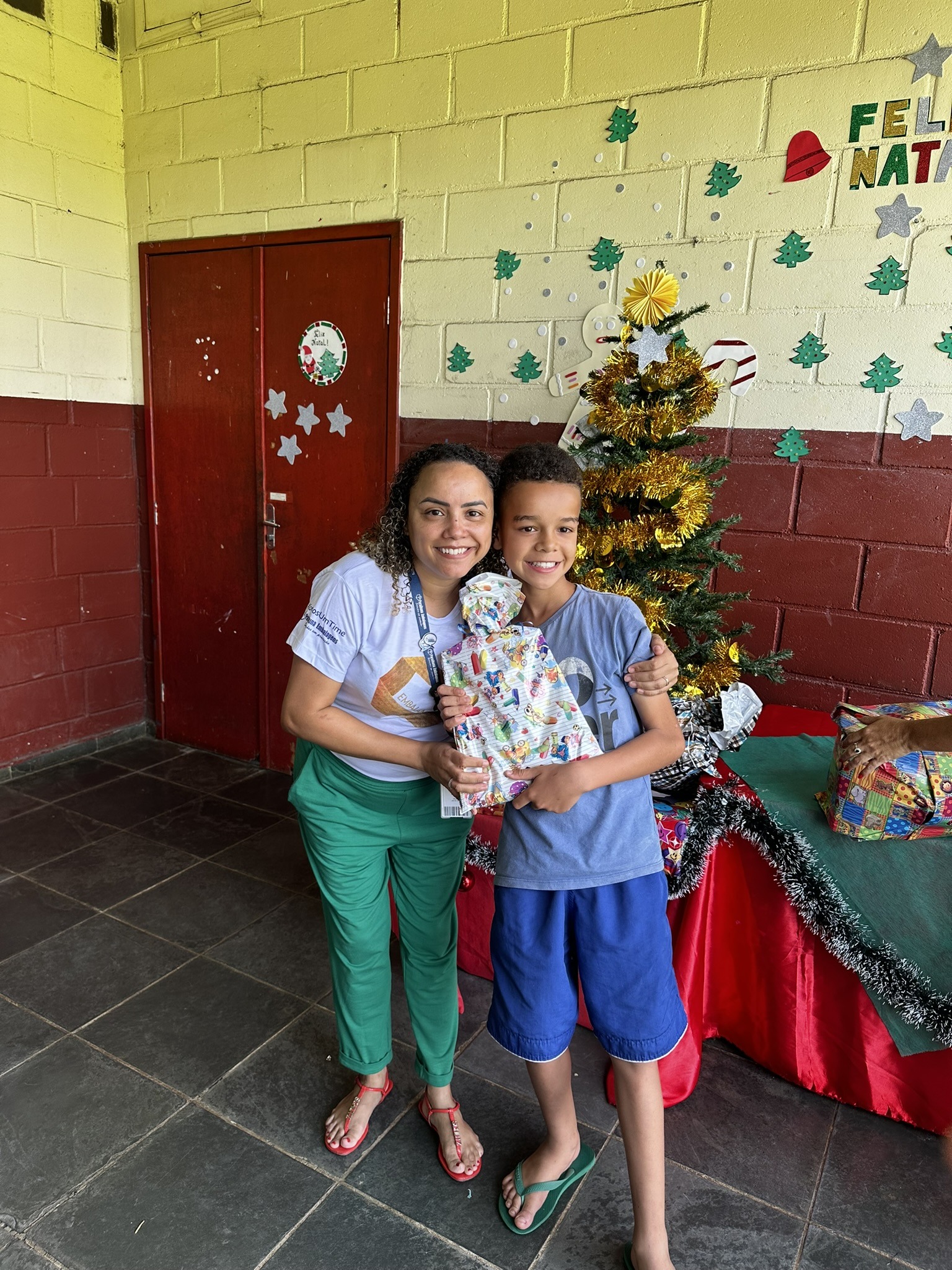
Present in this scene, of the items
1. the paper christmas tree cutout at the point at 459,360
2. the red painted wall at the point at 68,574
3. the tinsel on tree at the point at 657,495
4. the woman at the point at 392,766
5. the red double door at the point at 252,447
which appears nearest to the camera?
the woman at the point at 392,766

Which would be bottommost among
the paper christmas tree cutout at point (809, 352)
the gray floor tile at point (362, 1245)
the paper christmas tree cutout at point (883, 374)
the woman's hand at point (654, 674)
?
the gray floor tile at point (362, 1245)

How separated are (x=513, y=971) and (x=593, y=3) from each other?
2.85 metres

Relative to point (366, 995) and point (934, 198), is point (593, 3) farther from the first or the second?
point (366, 995)

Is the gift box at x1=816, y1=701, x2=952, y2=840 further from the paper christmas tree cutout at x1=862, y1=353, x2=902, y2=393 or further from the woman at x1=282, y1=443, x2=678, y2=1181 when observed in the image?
the paper christmas tree cutout at x1=862, y1=353, x2=902, y2=393

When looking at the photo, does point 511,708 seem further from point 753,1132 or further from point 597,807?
point 753,1132

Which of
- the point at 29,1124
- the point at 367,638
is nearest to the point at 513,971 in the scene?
the point at 367,638

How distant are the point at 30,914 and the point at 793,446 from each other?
278 cm

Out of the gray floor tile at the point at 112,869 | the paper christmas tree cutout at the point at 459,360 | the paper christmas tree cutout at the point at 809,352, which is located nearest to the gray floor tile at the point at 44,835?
the gray floor tile at the point at 112,869

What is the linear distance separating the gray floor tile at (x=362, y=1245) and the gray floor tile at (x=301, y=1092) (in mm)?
112

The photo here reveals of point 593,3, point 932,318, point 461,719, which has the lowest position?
point 461,719

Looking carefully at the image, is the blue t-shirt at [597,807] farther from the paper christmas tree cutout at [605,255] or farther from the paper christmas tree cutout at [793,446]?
the paper christmas tree cutout at [605,255]

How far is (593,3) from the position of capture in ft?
8.70

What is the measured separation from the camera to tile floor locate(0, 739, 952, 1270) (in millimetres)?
1581

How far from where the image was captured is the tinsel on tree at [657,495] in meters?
2.19
